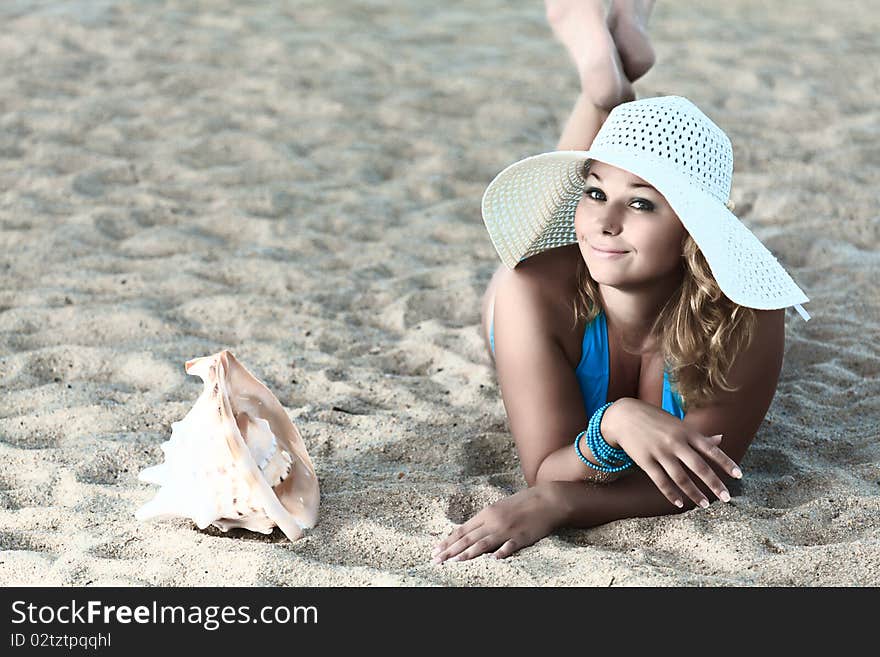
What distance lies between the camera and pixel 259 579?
86.6 inches

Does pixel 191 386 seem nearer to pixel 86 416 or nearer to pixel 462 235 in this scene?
pixel 86 416

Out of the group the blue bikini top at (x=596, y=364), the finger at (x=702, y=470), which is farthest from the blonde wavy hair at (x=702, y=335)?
the finger at (x=702, y=470)

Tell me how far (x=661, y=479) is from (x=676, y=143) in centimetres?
69

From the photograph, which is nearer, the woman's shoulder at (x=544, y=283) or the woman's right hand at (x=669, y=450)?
the woman's right hand at (x=669, y=450)

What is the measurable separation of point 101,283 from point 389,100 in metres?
2.20

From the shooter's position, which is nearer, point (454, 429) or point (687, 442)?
point (687, 442)

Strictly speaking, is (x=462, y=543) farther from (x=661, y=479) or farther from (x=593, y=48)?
(x=593, y=48)

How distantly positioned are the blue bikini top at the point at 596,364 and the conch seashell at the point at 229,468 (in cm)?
69

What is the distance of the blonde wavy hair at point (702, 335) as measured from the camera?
2.46 meters

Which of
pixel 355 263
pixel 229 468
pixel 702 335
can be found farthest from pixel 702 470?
pixel 355 263

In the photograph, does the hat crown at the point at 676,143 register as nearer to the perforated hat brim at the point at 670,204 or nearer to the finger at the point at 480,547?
the perforated hat brim at the point at 670,204

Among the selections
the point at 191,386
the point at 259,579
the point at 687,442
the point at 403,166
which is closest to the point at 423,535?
the point at 259,579

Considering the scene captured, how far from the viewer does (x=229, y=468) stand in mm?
2318

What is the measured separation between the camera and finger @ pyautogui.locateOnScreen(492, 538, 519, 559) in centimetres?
230
